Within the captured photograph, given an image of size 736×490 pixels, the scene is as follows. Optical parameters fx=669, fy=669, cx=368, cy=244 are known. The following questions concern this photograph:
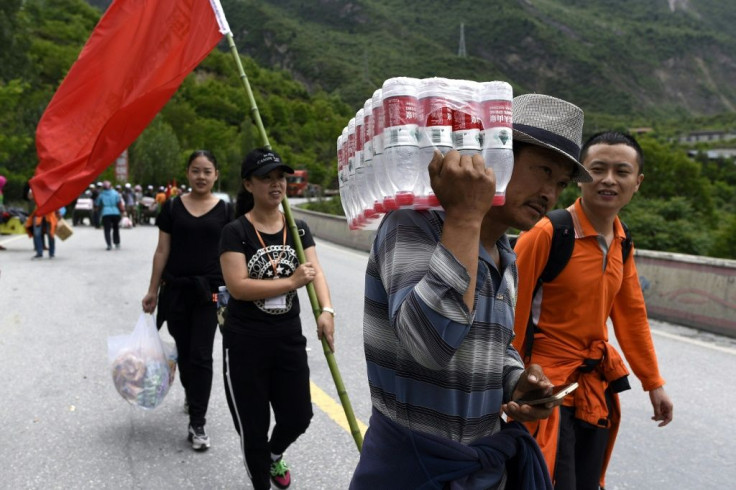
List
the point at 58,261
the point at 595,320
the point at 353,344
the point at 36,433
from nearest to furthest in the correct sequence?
the point at 595,320
the point at 36,433
the point at 353,344
the point at 58,261

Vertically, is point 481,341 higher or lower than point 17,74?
lower

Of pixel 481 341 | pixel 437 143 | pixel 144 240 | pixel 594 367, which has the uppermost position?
pixel 437 143

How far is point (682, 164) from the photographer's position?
30.8 meters

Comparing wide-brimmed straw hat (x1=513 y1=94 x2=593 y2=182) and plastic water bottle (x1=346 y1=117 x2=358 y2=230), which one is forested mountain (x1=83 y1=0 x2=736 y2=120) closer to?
wide-brimmed straw hat (x1=513 y1=94 x2=593 y2=182)

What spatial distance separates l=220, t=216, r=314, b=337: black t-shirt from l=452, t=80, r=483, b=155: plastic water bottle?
221 centimetres

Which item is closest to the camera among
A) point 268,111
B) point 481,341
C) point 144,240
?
point 481,341

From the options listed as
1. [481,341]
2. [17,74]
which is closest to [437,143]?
[481,341]

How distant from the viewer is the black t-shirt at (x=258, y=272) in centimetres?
350

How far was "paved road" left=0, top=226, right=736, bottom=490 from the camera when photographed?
154 inches

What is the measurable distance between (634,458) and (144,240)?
1838cm

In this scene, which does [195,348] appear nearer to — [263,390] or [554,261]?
[263,390]

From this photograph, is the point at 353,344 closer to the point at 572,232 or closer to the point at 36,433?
the point at 36,433

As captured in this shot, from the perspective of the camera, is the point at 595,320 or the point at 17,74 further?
the point at 17,74

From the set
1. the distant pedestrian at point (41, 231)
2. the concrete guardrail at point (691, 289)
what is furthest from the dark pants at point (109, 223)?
the concrete guardrail at point (691, 289)
